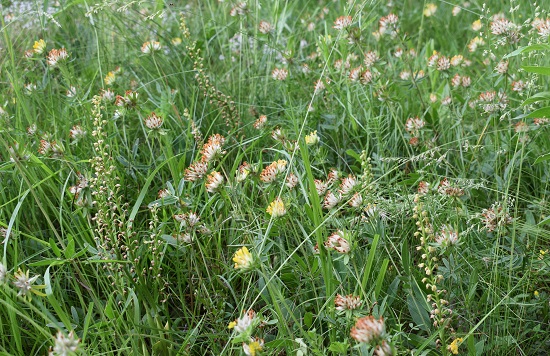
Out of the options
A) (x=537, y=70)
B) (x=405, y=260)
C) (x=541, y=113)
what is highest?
(x=537, y=70)

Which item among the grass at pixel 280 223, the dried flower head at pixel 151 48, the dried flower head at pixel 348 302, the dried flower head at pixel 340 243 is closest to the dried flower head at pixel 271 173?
the grass at pixel 280 223

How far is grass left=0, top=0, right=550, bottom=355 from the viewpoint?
1461 mm

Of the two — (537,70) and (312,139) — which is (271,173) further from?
(537,70)

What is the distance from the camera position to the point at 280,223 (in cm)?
158

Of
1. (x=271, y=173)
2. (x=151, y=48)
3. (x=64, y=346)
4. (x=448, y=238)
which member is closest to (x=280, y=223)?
(x=271, y=173)

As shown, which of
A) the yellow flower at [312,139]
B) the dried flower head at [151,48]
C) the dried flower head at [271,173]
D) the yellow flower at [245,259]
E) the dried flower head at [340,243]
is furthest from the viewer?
the dried flower head at [151,48]

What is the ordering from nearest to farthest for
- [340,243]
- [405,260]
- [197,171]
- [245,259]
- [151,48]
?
[245,259]
[340,243]
[405,260]
[197,171]
[151,48]

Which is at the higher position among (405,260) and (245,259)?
(245,259)

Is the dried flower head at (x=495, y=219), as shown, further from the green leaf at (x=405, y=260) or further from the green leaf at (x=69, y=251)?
the green leaf at (x=69, y=251)

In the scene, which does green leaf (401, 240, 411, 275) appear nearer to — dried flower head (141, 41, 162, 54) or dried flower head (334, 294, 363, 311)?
dried flower head (334, 294, 363, 311)

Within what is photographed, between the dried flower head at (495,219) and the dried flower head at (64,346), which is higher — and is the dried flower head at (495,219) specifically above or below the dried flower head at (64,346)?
below

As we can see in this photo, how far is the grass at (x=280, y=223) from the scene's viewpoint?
4.79 feet

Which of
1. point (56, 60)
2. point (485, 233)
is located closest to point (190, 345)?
point (485, 233)

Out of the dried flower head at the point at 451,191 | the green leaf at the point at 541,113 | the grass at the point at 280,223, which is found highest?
the green leaf at the point at 541,113
